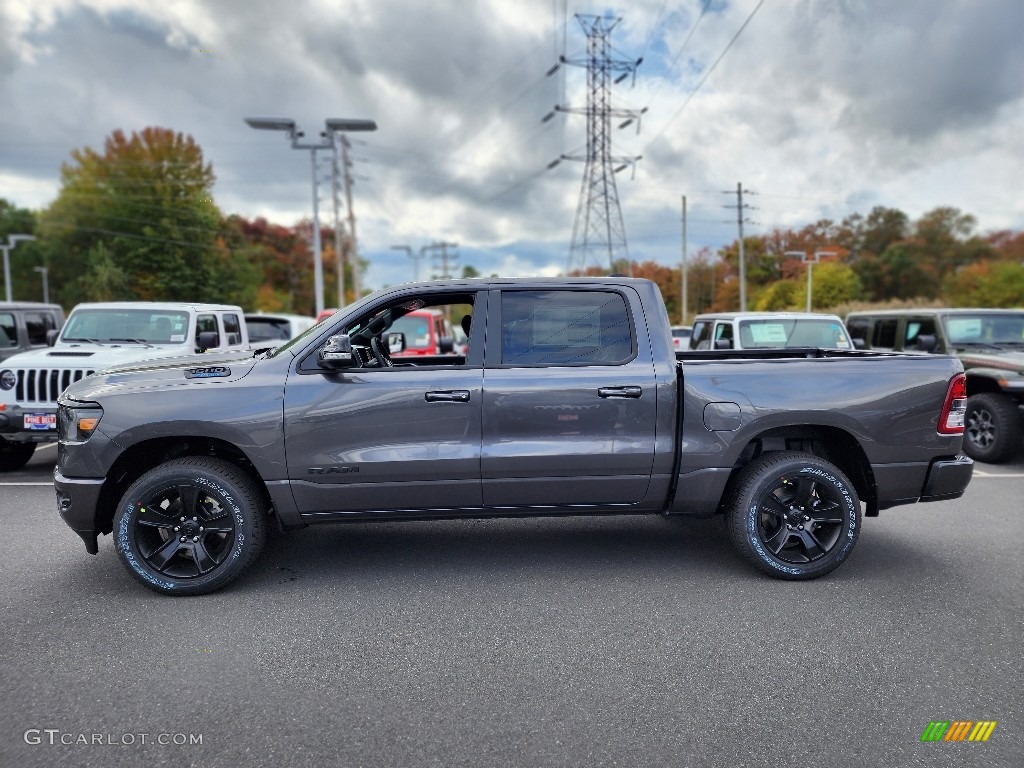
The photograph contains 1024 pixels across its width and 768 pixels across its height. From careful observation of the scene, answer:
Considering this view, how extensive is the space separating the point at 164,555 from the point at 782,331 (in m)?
8.11

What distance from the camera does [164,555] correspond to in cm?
405

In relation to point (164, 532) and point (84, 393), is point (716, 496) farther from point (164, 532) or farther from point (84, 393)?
point (84, 393)

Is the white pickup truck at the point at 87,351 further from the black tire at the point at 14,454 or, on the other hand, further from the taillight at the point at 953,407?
the taillight at the point at 953,407

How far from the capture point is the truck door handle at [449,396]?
411 cm

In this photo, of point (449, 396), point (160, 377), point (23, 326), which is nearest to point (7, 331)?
point (23, 326)

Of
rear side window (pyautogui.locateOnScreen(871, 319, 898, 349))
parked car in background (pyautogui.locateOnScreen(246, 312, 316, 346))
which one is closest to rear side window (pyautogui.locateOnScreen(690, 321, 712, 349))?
rear side window (pyautogui.locateOnScreen(871, 319, 898, 349))

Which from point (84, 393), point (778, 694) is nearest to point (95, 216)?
point (84, 393)

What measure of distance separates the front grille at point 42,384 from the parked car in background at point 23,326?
2.03 m

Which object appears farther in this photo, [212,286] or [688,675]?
[212,286]

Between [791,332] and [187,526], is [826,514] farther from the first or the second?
[791,332]

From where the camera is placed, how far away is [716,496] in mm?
4324

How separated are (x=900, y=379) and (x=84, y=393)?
5097mm

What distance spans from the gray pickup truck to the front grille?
3.48 metres

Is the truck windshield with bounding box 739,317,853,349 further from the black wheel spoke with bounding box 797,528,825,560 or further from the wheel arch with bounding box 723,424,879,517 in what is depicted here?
the black wheel spoke with bounding box 797,528,825,560
